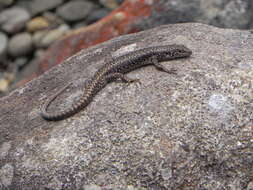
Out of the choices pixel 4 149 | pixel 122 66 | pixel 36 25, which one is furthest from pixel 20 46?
pixel 4 149

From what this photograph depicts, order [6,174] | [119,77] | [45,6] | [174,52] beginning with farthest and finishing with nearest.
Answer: [45,6] → [174,52] → [119,77] → [6,174]

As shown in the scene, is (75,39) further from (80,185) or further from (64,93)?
(80,185)

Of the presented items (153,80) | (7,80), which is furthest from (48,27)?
(153,80)

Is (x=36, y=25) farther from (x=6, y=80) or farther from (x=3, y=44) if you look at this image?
(x=6, y=80)

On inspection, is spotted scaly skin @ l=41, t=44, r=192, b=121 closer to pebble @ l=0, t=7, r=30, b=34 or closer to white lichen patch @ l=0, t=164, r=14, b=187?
white lichen patch @ l=0, t=164, r=14, b=187

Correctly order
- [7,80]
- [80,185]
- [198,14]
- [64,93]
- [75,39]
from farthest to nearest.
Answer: [7,80]
[75,39]
[198,14]
[64,93]
[80,185]

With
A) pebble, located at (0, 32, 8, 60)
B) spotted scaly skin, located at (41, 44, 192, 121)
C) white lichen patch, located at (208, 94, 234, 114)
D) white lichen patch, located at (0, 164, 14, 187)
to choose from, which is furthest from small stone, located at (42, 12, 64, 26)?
white lichen patch, located at (208, 94, 234, 114)
